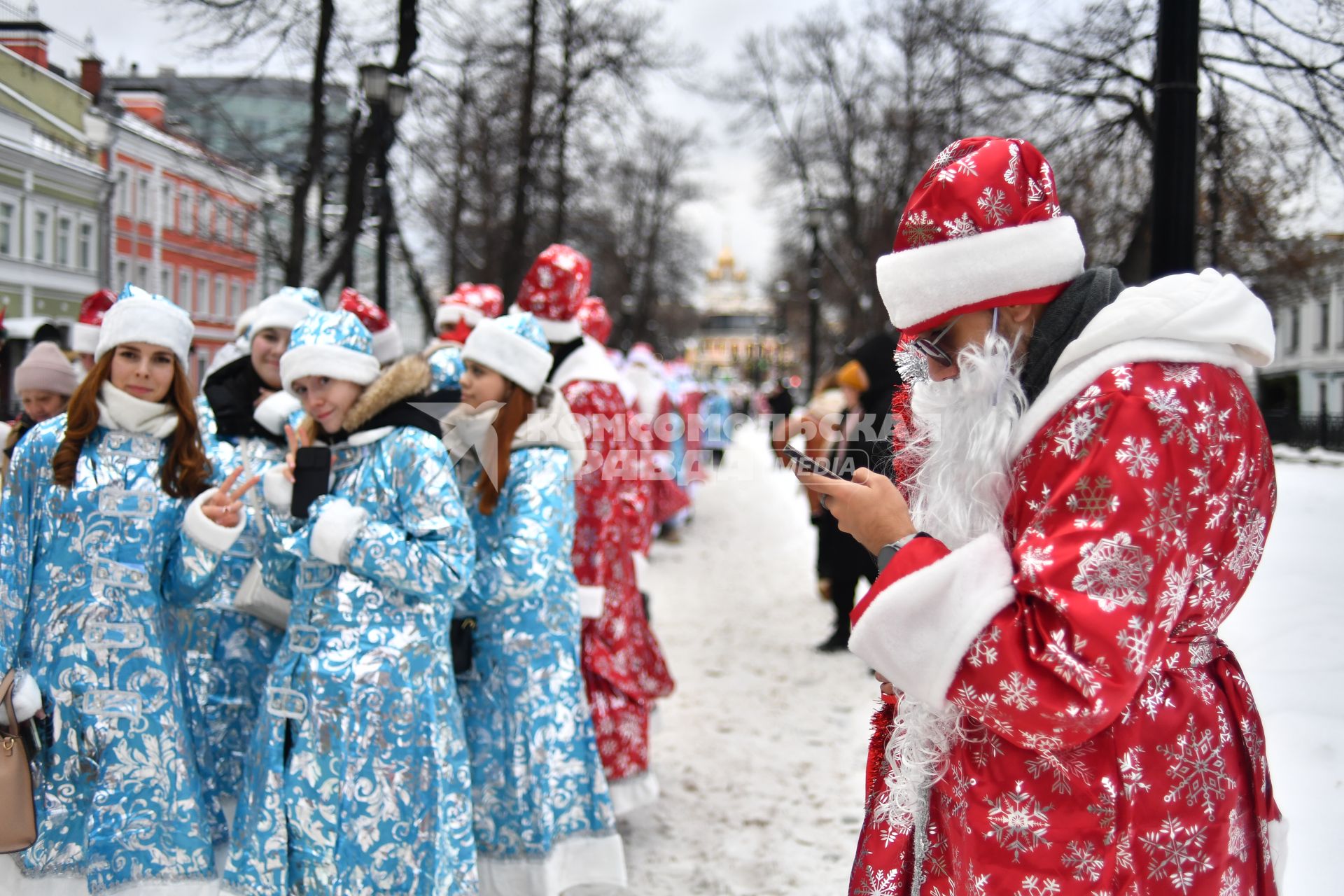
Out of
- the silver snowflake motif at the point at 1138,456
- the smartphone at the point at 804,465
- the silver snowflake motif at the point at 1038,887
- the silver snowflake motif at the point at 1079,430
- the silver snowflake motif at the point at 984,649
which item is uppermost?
the silver snowflake motif at the point at 1079,430

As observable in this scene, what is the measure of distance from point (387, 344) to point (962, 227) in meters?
5.14

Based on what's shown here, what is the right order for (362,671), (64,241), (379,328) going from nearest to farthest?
(362,671), (379,328), (64,241)

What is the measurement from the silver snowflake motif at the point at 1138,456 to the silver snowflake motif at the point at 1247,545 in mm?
234

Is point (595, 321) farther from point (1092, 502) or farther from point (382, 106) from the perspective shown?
point (1092, 502)

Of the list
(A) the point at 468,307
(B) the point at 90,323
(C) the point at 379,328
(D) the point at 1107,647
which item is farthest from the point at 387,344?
(D) the point at 1107,647

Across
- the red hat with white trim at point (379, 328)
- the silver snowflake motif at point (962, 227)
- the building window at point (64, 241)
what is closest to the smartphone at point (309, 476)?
the silver snowflake motif at point (962, 227)

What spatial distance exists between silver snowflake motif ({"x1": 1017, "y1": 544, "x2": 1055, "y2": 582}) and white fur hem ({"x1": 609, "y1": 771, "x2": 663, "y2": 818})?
3.49 metres

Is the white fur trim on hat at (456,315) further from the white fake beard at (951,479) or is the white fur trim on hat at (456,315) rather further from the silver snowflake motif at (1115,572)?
the silver snowflake motif at (1115,572)

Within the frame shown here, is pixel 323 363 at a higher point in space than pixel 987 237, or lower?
lower

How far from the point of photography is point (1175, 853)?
1603 mm

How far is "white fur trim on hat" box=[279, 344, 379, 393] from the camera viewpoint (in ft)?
10.8

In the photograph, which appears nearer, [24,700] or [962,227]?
[962,227]

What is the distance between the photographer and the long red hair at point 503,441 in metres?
3.83

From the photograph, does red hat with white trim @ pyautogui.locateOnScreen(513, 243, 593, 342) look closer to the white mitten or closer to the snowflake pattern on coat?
the white mitten
